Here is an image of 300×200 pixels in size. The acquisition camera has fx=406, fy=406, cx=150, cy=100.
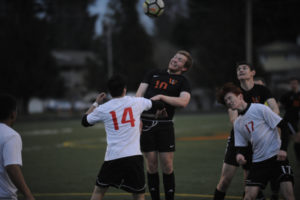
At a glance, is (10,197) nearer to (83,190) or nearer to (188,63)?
(188,63)

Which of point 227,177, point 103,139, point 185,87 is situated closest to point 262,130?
point 227,177

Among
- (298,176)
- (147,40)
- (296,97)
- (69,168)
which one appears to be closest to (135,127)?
(298,176)

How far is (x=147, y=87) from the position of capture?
21.0 ft

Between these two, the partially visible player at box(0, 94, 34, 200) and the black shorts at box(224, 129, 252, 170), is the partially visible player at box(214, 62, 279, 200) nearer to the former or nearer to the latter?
the black shorts at box(224, 129, 252, 170)

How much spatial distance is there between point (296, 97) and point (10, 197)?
351 inches

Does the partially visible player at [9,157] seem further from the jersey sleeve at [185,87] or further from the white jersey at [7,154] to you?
the jersey sleeve at [185,87]

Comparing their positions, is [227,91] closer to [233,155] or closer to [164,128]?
[233,155]

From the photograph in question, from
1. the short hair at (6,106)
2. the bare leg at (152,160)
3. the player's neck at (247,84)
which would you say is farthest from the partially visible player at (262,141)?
the short hair at (6,106)

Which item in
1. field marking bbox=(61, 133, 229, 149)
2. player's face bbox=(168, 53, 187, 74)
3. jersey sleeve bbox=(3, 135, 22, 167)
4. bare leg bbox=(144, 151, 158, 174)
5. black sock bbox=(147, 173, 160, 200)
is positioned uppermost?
player's face bbox=(168, 53, 187, 74)

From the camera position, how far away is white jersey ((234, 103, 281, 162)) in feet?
16.9

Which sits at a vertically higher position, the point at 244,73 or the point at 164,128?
the point at 244,73

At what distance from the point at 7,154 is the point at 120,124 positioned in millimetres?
1413

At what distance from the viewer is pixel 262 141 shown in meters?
5.19

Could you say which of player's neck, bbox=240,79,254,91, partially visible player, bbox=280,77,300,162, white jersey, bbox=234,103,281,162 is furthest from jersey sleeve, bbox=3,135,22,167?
partially visible player, bbox=280,77,300,162
